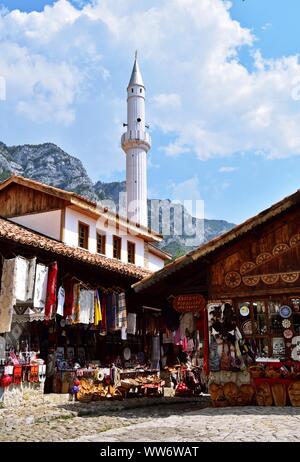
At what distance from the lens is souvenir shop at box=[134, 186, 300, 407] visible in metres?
10.8

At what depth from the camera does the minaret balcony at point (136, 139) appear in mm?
47000

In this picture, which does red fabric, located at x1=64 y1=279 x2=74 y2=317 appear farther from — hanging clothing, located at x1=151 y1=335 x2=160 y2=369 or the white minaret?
the white minaret

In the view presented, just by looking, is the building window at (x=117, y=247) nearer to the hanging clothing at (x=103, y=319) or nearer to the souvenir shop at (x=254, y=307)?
the hanging clothing at (x=103, y=319)

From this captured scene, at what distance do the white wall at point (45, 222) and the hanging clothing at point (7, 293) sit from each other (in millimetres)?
5342

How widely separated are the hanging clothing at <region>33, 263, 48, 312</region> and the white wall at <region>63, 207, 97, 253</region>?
4240 millimetres

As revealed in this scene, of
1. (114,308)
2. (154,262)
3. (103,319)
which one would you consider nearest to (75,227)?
(114,308)

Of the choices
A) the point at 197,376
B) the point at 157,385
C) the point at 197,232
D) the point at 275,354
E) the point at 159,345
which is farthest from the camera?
the point at 197,232

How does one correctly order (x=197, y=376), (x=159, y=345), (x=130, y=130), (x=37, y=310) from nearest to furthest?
(x=37, y=310), (x=197, y=376), (x=159, y=345), (x=130, y=130)

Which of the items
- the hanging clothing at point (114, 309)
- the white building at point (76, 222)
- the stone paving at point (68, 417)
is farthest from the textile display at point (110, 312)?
the stone paving at point (68, 417)

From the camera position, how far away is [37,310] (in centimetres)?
1262

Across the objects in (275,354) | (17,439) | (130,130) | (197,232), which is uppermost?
(197,232)

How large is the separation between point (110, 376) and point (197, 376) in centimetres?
297
